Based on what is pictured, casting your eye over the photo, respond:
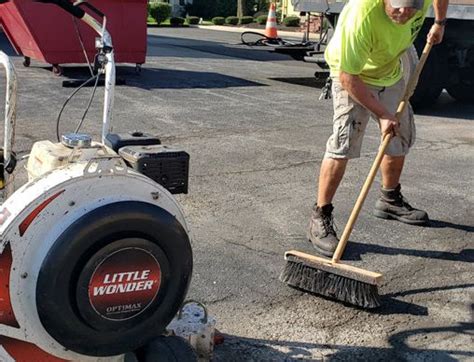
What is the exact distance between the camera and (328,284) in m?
3.44

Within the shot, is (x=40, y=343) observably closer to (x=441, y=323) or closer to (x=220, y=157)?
(x=441, y=323)

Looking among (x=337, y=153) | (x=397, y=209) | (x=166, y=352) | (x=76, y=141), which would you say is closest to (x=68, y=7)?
(x=76, y=141)

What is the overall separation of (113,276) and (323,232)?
201cm

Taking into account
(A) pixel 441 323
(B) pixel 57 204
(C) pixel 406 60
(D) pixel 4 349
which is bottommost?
(A) pixel 441 323

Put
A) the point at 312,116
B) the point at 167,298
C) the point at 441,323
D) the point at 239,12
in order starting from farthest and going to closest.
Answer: the point at 239,12, the point at 312,116, the point at 441,323, the point at 167,298

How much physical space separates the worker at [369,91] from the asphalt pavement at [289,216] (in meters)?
0.16

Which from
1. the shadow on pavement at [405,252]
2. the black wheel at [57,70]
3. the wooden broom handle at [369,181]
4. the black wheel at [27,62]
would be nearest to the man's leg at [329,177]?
the wooden broom handle at [369,181]

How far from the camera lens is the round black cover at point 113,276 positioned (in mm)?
2119

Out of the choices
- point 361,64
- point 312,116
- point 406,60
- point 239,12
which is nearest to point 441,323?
point 361,64

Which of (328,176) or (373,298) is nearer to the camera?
(373,298)

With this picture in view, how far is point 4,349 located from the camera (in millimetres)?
2203

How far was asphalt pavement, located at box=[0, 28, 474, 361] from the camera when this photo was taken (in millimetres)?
3127

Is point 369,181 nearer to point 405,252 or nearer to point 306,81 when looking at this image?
point 405,252

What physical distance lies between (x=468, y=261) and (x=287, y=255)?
1.21 meters
